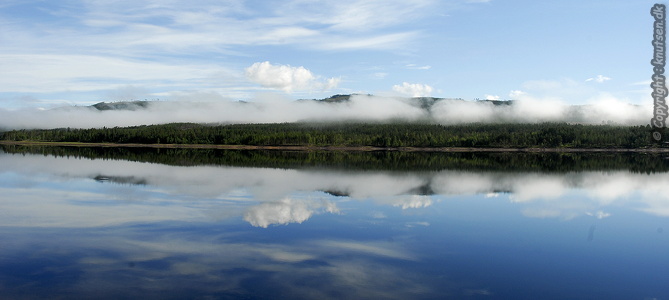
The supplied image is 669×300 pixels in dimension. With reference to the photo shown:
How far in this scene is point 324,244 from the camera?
61.1 ft

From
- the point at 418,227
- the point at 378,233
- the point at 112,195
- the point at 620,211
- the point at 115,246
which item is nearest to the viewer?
the point at 115,246

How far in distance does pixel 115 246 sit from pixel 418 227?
12050mm

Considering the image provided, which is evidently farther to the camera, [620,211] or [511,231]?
[620,211]

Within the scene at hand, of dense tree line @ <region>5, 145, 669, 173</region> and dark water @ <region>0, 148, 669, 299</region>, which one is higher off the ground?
dense tree line @ <region>5, 145, 669, 173</region>

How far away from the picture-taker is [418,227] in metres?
22.4

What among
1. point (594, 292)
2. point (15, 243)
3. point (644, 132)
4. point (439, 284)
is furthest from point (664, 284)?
point (644, 132)

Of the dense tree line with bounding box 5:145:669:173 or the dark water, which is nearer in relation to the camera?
the dark water

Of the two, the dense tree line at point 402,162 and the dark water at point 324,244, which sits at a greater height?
the dense tree line at point 402,162

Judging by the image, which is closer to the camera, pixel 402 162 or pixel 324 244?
pixel 324 244

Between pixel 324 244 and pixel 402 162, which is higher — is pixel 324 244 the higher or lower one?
the lower one

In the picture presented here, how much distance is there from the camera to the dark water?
44.9 ft

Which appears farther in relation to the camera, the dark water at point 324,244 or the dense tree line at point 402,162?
the dense tree line at point 402,162

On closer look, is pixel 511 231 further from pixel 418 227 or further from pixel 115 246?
pixel 115 246

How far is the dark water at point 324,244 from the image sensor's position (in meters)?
13.7
